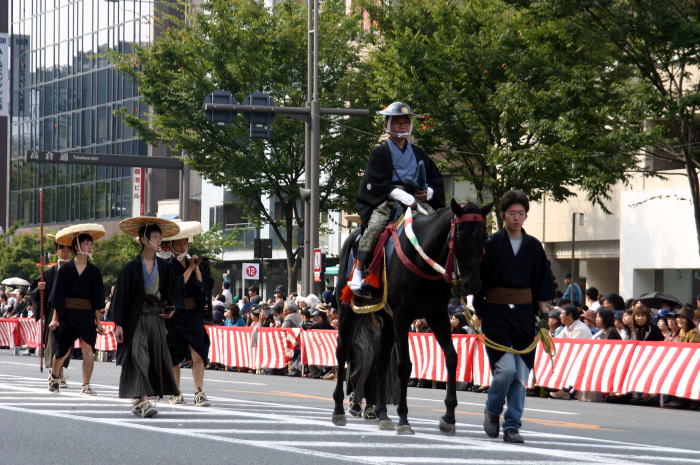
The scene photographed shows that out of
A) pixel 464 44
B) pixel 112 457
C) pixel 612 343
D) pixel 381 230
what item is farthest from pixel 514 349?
pixel 464 44

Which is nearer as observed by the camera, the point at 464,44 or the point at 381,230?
the point at 381,230

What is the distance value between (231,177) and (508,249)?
1089 inches

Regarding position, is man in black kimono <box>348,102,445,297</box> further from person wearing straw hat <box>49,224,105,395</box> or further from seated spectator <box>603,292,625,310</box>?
seated spectator <box>603,292,625,310</box>

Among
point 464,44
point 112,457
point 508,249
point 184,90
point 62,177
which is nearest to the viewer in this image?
point 112,457

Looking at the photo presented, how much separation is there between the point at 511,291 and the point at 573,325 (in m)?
10.1

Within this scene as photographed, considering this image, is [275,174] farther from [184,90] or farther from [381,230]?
[381,230]

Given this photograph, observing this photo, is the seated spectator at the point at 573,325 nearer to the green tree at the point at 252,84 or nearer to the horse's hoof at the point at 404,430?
the horse's hoof at the point at 404,430

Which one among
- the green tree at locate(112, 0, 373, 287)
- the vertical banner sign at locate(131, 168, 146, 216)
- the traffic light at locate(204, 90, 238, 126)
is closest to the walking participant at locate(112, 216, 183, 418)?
the traffic light at locate(204, 90, 238, 126)

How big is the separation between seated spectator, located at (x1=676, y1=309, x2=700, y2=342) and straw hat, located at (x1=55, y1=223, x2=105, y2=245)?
7.80 meters

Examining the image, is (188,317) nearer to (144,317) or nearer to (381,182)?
(144,317)

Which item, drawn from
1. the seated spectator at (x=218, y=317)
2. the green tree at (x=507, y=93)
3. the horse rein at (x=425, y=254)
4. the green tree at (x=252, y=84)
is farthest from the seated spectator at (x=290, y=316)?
the horse rein at (x=425, y=254)

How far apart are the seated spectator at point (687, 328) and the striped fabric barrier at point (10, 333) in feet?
71.9

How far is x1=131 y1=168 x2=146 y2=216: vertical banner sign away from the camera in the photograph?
232 feet

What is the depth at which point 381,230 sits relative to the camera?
1162 cm
